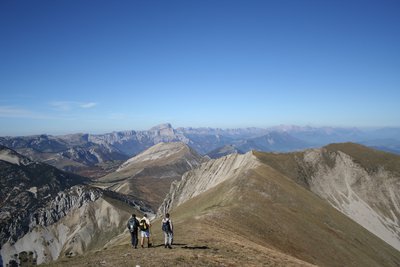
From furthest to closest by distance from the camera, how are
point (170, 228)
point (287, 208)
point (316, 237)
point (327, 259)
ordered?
point (287, 208) → point (316, 237) → point (327, 259) → point (170, 228)

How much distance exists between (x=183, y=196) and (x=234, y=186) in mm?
72224

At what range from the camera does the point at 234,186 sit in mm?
88250

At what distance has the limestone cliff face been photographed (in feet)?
456

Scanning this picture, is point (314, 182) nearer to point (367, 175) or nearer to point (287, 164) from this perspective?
point (287, 164)

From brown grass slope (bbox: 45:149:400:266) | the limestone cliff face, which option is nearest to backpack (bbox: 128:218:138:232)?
brown grass slope (bbox: 45:149:400:266)

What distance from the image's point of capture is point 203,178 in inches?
6137

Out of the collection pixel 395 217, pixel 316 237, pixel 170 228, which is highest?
pixel 170 228

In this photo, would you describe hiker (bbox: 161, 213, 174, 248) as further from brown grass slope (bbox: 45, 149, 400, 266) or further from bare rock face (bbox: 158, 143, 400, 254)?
bare rock face (bbox: 158, 143, 400, 254)

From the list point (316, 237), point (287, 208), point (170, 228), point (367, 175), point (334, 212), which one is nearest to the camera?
point (170, 228)

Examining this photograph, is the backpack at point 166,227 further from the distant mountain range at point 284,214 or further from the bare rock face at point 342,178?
the bare rock face at point 342,178

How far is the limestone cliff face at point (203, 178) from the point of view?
139 m

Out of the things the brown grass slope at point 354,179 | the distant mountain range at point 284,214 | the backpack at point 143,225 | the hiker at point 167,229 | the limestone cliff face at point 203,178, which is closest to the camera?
the hiker at point 167,229

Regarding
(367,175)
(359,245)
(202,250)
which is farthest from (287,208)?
(367,175)

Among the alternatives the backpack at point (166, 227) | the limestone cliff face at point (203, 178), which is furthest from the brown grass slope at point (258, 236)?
the limestone cliff face at point (203, 178)
